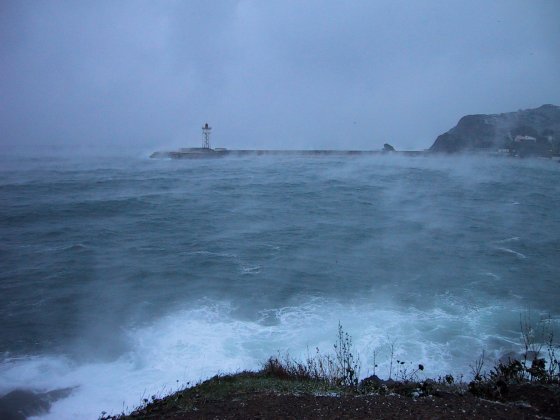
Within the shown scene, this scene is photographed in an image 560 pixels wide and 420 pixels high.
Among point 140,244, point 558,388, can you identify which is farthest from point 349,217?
point 558,388

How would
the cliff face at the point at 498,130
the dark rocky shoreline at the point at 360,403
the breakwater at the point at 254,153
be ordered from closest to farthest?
the dark rocky shoreline at the point at 360,403, the breakwater at the point at 254,153, the cliff face at the point at 498,130

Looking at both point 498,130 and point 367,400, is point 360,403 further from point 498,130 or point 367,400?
point 498,130

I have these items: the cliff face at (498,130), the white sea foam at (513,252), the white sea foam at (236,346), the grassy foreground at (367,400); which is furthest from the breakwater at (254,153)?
the grassy foreground at (367,400)

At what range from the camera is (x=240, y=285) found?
45.5 feet

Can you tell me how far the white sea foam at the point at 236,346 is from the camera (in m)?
8.50

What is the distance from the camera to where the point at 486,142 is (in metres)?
72.3

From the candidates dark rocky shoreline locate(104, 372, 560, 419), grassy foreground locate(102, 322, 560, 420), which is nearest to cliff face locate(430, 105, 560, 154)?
grassy foreground locate(102, 322, 560, 420)

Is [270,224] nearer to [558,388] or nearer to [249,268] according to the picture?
[249,268]

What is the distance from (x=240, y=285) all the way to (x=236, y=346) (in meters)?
3.85

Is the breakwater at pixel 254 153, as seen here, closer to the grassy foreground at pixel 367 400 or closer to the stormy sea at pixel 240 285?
the stormy sea at pixel 240 285

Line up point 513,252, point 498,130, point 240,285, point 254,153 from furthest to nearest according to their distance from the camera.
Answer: point 498,130, point 254,153, point 513,252, point 240,285

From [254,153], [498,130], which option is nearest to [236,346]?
[254,153]

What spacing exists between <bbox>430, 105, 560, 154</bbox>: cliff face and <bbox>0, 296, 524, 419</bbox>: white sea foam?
6470 cm

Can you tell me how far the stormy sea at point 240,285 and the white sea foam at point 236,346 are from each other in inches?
1.7
